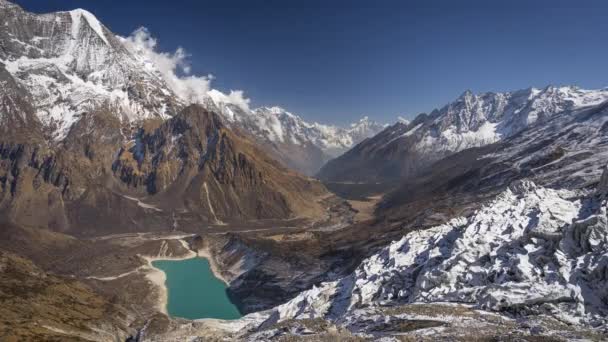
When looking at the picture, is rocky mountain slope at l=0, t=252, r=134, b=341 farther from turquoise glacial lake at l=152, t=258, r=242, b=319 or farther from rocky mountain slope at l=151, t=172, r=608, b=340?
rocky mountain slope at l=151, t=172, r=608, b=340

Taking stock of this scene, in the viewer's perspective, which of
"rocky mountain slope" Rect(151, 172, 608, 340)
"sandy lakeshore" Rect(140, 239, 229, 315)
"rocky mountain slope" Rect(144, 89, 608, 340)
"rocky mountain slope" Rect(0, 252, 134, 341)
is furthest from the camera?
"sandy lakeshore" Rect(140, 239, 229, 315)

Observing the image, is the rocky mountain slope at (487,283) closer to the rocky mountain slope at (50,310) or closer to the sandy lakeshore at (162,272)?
the rocky mountain slope at (50,310)

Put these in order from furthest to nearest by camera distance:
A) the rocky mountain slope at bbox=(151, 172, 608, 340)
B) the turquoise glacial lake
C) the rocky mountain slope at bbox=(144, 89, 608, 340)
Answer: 1. the turquoise glacial lake
2. the rocky mountain slope at bbox=(151, 172, 608, 340)
3. the rocky mountain slope at bbox=(144, 89, 608, 340)

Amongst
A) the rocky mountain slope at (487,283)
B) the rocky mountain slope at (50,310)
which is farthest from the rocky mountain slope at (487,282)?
the rocky mountain slope at (50,310)

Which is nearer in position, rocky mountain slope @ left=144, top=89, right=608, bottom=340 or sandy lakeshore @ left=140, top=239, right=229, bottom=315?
rocky mountain slope @ left=144, top=89, right=608, bottom=340

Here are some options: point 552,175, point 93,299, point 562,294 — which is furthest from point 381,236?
point 562,294

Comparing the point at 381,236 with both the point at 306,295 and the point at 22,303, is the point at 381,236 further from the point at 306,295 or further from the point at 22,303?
the point at 22,303

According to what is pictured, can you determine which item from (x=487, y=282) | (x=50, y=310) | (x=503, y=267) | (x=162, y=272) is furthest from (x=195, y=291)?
(x=503, y=267)

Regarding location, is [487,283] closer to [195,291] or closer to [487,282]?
[487,282]

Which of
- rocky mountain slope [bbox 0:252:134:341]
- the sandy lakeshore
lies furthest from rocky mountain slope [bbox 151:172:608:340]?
the sandy lakeshore
